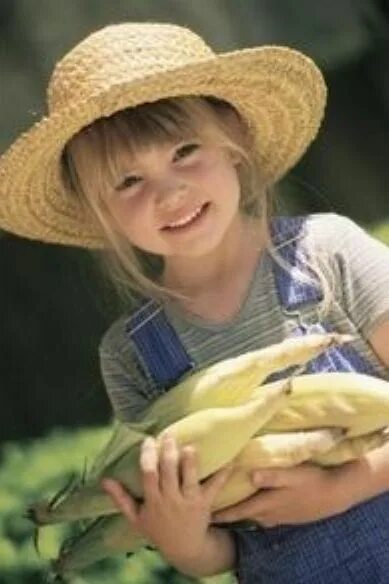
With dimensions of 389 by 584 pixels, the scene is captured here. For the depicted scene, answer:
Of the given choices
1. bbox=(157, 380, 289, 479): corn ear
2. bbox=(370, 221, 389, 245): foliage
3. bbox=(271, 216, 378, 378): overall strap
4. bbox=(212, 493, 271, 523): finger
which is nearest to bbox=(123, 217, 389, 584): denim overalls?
bbox=(271, 216, 378, 378): overall strap

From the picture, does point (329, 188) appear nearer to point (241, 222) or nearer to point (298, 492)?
point (241, 222)

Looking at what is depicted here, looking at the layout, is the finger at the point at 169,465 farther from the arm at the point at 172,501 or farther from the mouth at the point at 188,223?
the mouth at the point at 188,223

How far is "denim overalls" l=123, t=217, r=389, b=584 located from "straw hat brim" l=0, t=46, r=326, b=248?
182 mm

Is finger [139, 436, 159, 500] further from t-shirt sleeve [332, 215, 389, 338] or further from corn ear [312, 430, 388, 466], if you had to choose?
t-shirt sleeve [332, 215, 389, 338]

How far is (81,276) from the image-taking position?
357 cm

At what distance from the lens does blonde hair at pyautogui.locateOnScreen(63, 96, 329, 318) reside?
2.21 metres

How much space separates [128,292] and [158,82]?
44cm

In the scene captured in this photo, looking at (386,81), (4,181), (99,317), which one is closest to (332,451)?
(4,181)

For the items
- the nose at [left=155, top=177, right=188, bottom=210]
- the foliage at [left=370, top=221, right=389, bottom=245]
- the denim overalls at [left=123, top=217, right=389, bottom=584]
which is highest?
the nose at [left=155, top=177, right=188, bottom=210]

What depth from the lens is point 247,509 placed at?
2160 mm

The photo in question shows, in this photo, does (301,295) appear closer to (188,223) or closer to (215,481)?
(188,223)

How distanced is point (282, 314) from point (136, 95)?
0.39 m

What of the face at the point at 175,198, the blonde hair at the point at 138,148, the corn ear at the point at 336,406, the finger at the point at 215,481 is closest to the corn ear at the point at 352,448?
the corn ear at the point at 336,406

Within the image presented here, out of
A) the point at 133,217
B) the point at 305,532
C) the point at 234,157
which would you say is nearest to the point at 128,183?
the point at 133,217
